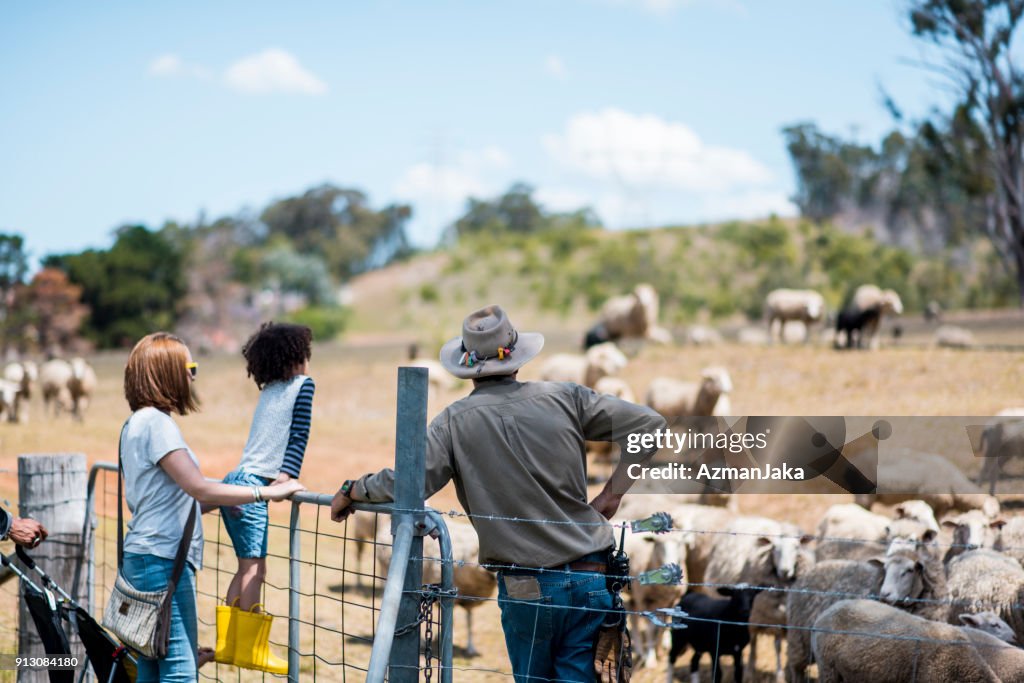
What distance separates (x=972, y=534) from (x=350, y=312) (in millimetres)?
59410

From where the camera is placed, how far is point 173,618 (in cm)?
402

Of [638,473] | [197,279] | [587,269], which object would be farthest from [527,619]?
[197,279]

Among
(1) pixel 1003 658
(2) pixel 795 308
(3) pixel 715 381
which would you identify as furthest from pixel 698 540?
(2) pixel 795 308

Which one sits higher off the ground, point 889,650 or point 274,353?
point 274,353

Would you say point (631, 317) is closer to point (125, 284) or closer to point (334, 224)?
point (125, 284)

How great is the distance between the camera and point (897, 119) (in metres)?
30.5

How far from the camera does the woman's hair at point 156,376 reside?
13.1ft

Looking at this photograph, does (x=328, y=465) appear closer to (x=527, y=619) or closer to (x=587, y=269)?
(x=527, y=619)

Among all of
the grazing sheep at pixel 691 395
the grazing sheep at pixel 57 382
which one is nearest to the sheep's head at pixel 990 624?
the grazing sheep at pixel 691 395

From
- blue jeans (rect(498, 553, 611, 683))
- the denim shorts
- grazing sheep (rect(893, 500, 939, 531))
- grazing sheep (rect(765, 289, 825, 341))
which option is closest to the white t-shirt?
the denim shorts

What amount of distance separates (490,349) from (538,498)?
58 cm

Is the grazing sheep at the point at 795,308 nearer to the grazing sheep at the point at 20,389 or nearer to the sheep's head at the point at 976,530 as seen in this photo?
the grazing sheep at the point at 20,389

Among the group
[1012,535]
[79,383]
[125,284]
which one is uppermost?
[125,284]

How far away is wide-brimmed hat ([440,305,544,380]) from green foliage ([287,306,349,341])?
172ft
